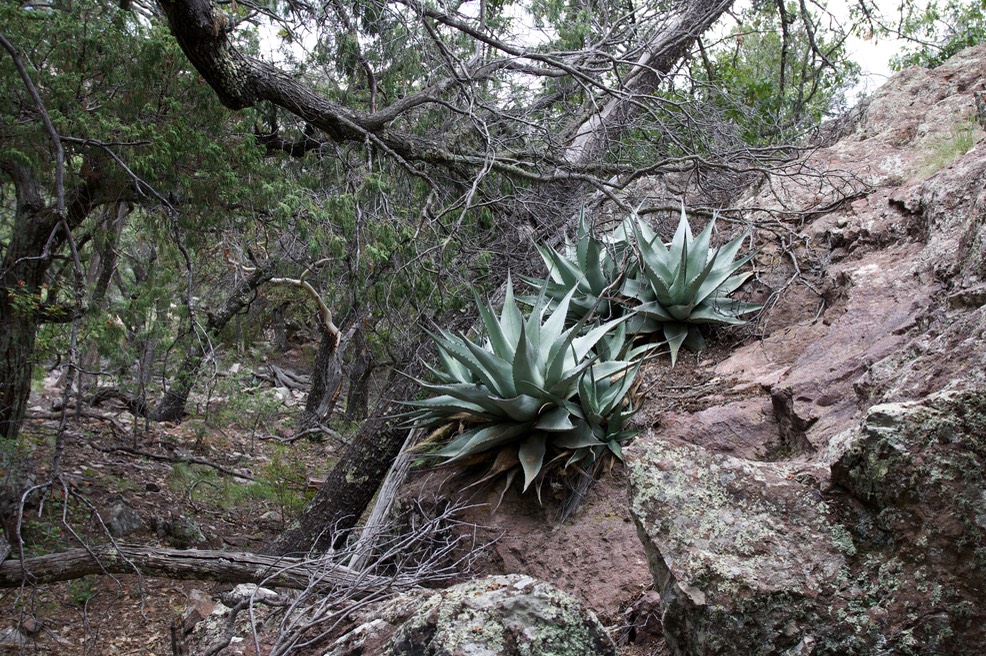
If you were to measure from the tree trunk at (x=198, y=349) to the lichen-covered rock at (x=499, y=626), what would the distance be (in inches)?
181

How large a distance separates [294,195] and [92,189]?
7.31 ft

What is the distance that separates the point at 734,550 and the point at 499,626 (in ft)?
2.19

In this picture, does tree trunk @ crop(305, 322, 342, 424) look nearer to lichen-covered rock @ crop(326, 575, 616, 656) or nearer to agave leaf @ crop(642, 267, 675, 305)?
agave leaf @ crop(642, 267, 675, 305)

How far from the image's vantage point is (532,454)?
4031 mm

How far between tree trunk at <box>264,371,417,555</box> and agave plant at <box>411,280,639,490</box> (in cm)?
160

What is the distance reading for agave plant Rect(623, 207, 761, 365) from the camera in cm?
485

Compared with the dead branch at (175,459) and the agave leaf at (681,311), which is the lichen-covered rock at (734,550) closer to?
the agave leaf at (681,311)

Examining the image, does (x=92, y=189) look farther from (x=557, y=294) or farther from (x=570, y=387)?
(x=570, y=387)

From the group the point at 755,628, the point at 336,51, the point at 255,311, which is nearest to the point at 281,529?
the point at 255,311

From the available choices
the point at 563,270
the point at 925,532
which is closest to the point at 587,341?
the point at 563,270

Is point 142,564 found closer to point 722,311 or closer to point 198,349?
point 198,349

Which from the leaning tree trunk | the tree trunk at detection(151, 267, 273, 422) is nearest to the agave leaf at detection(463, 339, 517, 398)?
the leaning tree trunk

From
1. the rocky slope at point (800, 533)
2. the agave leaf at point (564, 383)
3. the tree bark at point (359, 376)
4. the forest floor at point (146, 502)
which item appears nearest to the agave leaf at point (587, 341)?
the agave leaf at point (564, 383)

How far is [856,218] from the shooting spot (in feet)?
17.1
